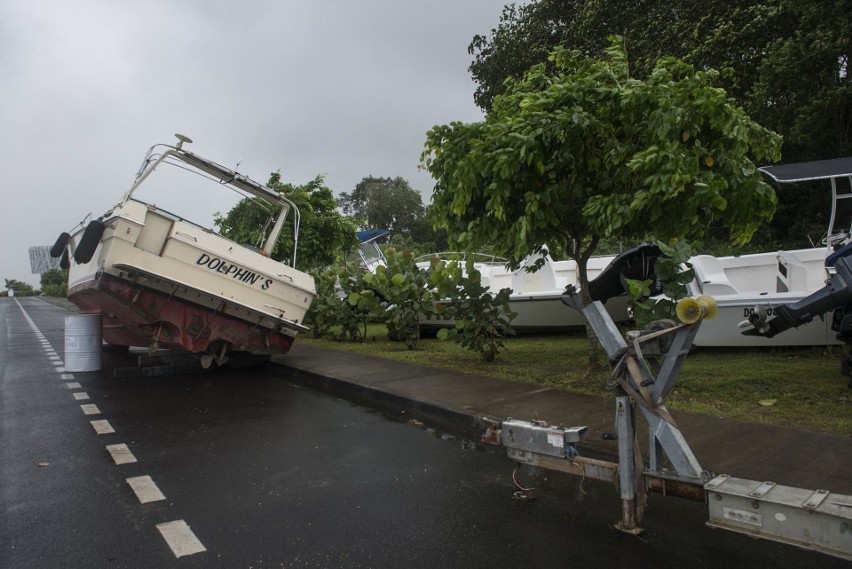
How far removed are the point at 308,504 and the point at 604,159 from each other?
488 centimetres

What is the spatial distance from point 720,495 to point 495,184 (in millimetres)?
4279

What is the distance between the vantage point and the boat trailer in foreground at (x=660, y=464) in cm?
265

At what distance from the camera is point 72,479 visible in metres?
4.83

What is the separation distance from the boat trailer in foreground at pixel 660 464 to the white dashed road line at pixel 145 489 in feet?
8.38

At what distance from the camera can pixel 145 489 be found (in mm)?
4578

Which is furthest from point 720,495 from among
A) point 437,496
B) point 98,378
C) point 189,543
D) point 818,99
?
point 818,99

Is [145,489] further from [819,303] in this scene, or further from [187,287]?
[819,303]

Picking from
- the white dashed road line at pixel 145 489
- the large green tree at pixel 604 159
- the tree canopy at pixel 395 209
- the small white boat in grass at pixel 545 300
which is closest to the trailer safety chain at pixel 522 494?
the white dashed road line at pixel 145 489

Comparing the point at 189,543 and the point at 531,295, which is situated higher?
the point at 531,295

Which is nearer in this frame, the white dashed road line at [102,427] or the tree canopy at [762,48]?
the white dashed road line at [102,427]

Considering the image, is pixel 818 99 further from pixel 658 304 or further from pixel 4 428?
pixel 4 428

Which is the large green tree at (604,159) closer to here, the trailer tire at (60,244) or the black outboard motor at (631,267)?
the black outboard motor at (631,267)

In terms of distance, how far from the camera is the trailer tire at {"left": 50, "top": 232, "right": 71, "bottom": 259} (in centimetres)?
1080

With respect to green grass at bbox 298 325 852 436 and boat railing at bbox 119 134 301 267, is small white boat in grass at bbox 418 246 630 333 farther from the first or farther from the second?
boat railing at bbox 119 134 301 267
